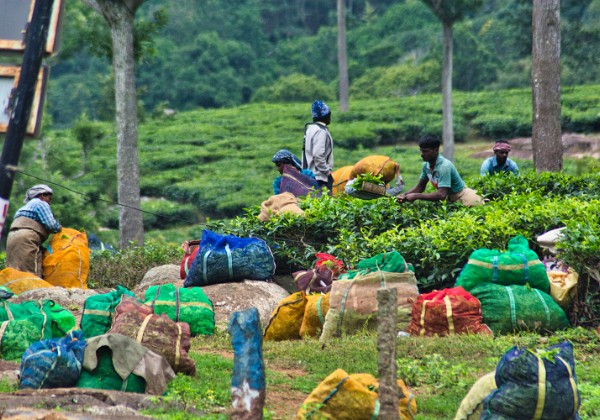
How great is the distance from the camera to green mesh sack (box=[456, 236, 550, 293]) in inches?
355

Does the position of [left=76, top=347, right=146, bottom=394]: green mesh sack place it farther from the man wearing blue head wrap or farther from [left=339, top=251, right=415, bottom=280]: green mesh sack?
the man wearing blue head wrap

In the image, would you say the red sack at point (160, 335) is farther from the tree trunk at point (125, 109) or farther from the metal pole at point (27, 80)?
the tree trunk at point (125, 109)

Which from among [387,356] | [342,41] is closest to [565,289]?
[387,356]

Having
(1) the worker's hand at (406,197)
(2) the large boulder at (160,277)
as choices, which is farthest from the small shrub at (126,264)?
(1) the worker's hand at (406,197)

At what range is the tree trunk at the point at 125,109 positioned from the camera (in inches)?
631

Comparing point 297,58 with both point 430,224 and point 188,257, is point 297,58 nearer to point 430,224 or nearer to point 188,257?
point 188,257

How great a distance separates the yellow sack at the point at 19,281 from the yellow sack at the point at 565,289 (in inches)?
216

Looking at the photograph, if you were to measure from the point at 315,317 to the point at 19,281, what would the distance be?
3.81 metres

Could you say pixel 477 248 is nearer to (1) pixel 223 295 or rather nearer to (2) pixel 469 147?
(1) pixel 223 295

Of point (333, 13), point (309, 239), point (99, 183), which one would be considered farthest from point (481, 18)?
point (309, 239)

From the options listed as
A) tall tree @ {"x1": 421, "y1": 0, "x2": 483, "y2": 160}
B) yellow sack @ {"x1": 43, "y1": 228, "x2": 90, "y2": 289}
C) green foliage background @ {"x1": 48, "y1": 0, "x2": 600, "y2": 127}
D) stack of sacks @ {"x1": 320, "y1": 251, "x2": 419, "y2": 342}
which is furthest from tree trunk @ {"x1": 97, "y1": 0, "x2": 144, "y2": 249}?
green foliage background @ {"x1": 48, "y1": 0, "x2": 600, "y2": 127}

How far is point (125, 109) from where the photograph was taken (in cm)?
1631

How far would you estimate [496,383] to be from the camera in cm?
601

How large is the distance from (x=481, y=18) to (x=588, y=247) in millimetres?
46827
